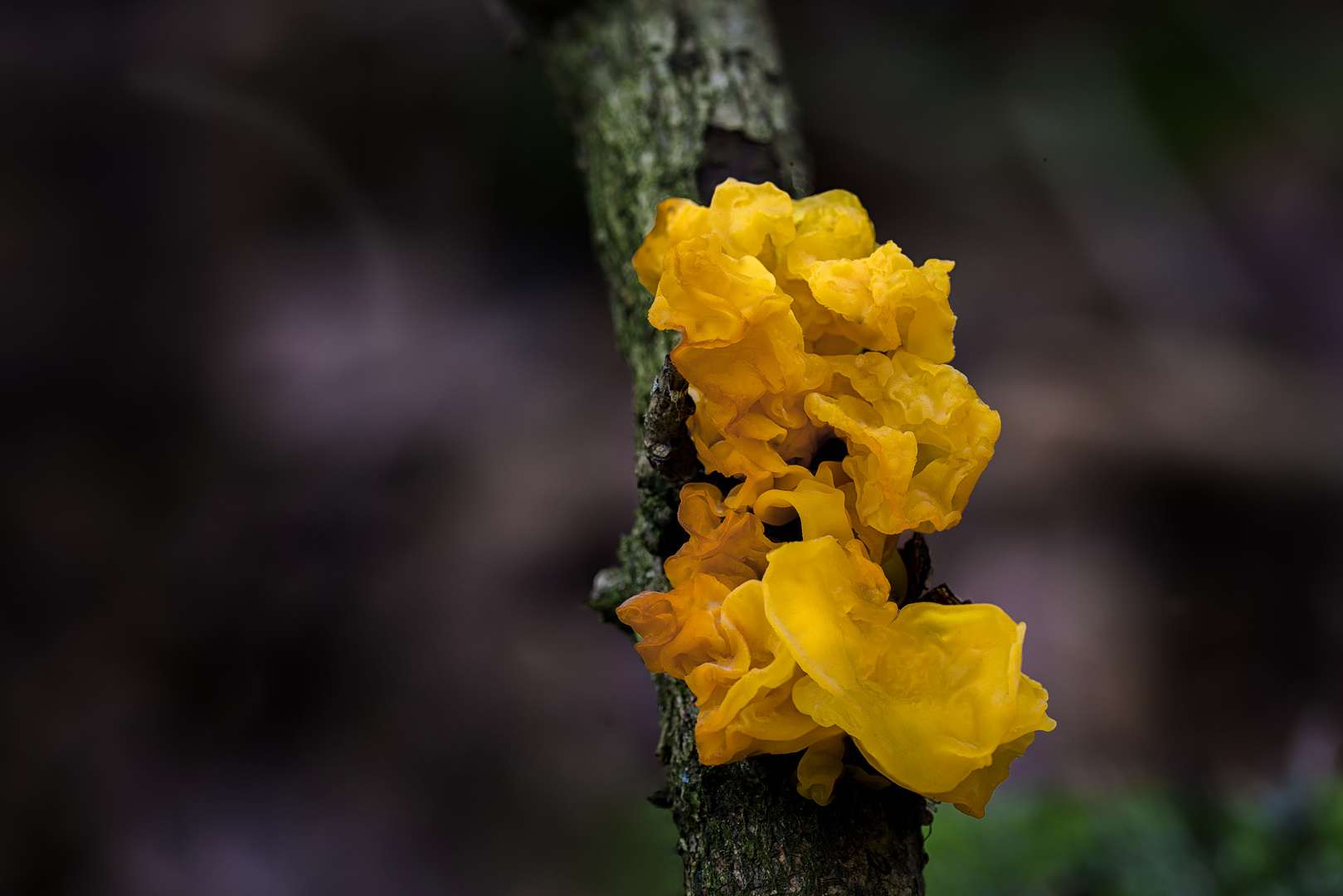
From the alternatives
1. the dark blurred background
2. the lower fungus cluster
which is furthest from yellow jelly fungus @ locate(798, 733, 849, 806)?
the dark blurred background

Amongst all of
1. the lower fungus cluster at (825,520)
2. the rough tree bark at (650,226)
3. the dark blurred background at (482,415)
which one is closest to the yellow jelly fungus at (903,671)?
the lower fungus cluster at (825,520)

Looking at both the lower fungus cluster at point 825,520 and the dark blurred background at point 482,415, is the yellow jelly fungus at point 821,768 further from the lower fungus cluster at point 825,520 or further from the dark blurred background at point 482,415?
the dark blurred background at point 482,415

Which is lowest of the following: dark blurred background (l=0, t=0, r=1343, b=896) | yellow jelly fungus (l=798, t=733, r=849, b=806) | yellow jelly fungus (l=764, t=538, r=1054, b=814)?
dark blurred background (l=0, t=0, r=1343, b=896)

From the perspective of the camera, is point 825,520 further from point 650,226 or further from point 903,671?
point 650,226

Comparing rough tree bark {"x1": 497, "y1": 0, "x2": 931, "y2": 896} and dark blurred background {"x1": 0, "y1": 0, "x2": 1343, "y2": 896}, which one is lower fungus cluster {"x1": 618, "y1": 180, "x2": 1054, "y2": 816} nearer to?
rough tree bark {"x1": 497, "y1": 0, "x2": 931, "y2": 896}

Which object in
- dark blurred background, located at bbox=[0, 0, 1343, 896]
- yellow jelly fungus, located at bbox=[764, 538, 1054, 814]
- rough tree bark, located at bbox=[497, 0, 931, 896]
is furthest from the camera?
dark blurred background, located at bbox=[0, 0, 1343, 896]

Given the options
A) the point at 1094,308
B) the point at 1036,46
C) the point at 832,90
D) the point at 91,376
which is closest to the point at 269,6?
the point at 91,376
